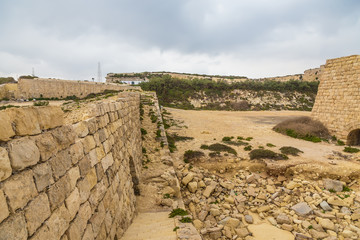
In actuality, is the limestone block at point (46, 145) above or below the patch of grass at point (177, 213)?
above

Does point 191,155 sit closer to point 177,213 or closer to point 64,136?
point 177,213

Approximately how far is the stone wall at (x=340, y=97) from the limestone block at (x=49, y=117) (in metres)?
18.1

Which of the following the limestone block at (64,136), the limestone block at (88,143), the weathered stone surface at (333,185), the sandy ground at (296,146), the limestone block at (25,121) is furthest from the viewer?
the sandy ground at (296,146)

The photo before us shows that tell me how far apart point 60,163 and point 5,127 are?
847mm

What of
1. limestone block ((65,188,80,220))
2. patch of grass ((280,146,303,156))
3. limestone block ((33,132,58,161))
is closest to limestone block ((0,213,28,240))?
limestone block ((33,132,58,161))

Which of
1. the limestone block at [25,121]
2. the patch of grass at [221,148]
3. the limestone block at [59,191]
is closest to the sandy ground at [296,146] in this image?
the patch of grass at [221,148]

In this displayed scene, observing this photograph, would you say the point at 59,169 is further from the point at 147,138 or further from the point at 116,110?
the point at 147,138

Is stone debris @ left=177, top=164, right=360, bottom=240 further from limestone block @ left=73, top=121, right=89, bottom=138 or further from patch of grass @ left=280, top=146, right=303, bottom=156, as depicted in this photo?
limestone block @ left=73, top=121, right=89, bottom=138

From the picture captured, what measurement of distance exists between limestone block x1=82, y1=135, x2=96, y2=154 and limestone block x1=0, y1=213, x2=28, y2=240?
1429mm

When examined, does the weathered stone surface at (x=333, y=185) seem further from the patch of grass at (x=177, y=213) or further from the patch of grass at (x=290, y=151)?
the patch of grass at (x=177, y=213)

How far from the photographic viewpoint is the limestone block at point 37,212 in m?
1.68

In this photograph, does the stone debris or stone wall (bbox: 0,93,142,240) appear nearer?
stone wall (bbox: 0,93,142,240)

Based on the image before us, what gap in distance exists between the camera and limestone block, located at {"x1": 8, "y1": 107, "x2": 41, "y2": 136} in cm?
167

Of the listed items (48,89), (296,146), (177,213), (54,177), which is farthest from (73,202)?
(48,89)
